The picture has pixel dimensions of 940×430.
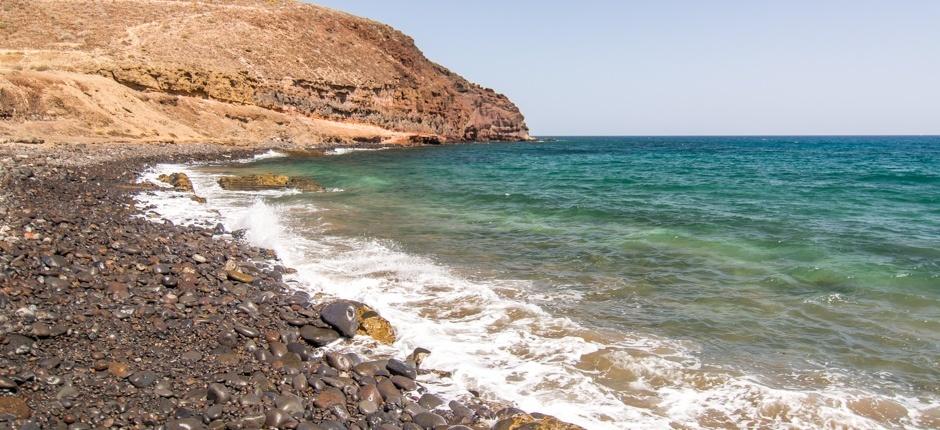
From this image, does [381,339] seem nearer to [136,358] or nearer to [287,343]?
[287,343]

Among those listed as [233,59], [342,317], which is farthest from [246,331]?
[233,59]

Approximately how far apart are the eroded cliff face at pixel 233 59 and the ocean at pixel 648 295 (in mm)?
26642

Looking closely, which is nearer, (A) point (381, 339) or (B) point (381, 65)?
(A) point (381, 339)

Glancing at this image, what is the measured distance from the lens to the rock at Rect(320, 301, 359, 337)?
6.80 metres

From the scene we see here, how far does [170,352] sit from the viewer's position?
5516mm

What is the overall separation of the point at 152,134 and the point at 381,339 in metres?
36.1

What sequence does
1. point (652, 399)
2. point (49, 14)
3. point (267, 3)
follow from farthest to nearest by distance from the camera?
point (267, 3)
point (49, 14)
point (652, 399)

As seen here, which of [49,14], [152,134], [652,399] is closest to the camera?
[652,399]

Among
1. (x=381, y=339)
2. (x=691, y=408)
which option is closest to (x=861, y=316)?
(x=691, y=408)

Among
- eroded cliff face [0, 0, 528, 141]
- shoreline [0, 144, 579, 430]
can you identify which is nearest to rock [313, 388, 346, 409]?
shoreline [0, 144, 579, 430]

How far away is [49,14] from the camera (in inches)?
1975

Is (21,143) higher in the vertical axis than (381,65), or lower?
lower

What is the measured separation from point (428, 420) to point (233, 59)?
2234 inches

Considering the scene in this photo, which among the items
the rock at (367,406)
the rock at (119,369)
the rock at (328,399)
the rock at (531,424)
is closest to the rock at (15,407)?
the rock at (119,369)
